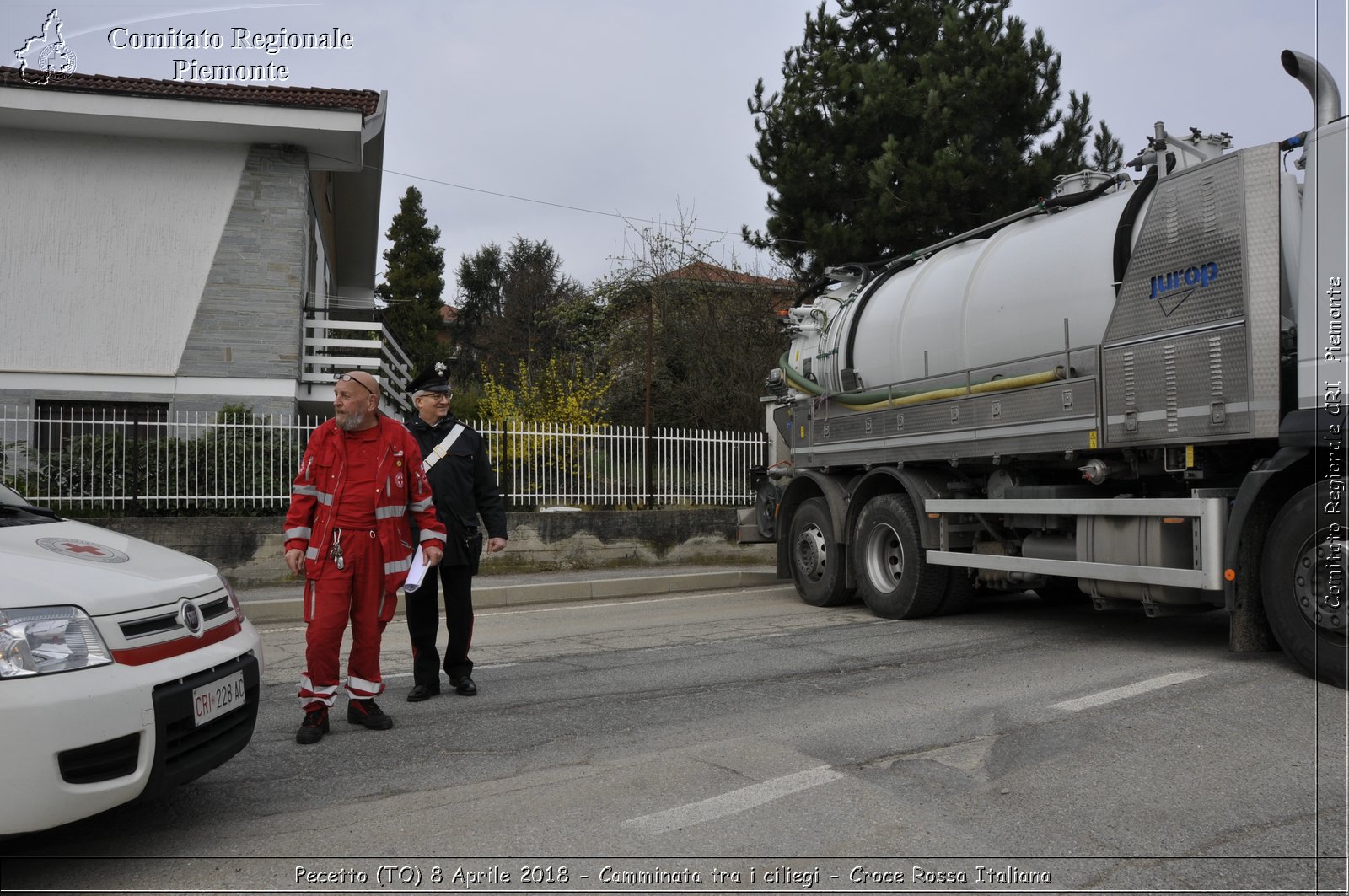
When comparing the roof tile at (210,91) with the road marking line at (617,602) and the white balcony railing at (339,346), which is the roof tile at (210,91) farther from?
the road marking line at (617,602)

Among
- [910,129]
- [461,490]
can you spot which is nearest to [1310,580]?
[461,490]

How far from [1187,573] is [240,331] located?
1458 cm

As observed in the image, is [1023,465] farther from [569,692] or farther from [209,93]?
[209,93]

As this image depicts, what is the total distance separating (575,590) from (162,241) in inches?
374

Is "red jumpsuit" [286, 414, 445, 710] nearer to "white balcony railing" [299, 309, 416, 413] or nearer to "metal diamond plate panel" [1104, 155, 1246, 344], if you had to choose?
"metal diamond plate panel" [1104, 155, 1246, 344]

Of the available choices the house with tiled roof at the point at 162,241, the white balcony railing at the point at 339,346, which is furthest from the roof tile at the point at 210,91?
the white balcony railing at the point at 339,346

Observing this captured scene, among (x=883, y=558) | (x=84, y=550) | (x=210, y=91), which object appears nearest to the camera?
(x=84, y=550)

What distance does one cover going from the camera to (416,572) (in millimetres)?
5281

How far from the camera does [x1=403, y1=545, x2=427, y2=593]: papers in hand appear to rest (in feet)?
17.1

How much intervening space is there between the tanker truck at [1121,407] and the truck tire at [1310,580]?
0.04ft

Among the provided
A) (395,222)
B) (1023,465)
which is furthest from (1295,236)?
(395,222)

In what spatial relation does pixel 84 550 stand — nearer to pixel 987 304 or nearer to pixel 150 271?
pixel 987 304

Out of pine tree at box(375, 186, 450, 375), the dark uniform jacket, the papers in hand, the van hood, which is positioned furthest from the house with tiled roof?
pine tree at box(375, 186, 450, 375)

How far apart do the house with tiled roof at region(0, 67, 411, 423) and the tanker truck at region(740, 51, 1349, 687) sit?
33.9 feet
